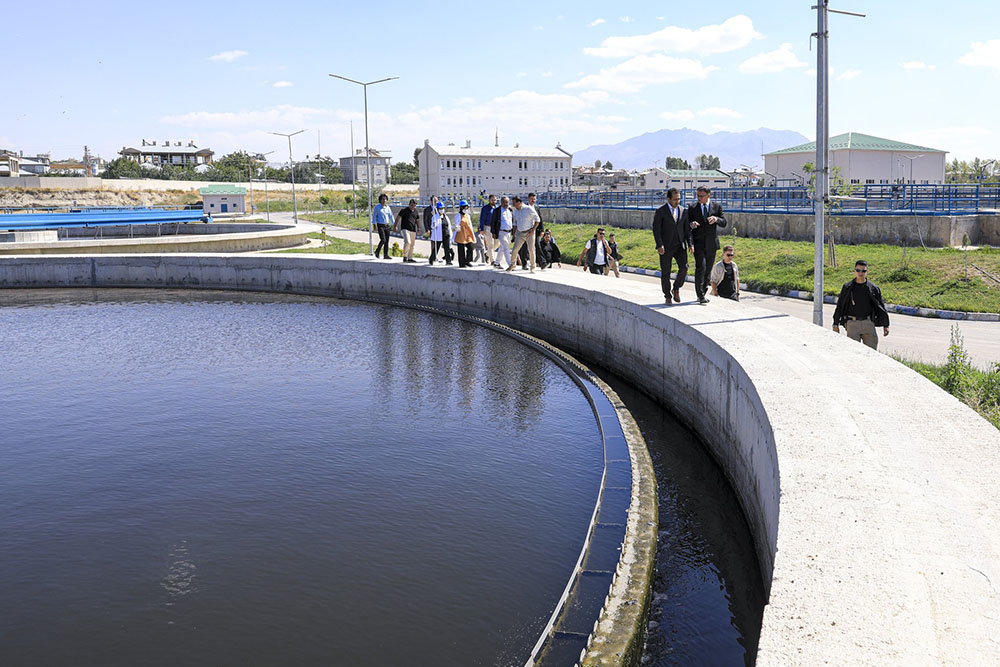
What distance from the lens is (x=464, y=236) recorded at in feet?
75.6

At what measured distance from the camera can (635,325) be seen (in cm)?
1523

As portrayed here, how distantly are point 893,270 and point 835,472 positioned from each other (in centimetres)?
1972

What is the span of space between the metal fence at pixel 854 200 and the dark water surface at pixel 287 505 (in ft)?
27.9

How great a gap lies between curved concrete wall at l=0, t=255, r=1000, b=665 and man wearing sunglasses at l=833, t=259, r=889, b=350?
1.28 ft

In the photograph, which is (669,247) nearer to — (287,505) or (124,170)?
(287,505)

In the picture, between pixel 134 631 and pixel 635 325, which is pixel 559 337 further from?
pixel 134 631

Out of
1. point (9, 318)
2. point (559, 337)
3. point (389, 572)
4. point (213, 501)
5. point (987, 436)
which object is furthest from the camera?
point (9, 318)

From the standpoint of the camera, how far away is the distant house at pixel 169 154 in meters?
171

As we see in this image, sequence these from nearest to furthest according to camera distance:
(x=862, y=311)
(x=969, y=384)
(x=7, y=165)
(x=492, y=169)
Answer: (x=969, y=384) < (x=862, y=311) < (x=492, y=169) < (x=7, y=165)

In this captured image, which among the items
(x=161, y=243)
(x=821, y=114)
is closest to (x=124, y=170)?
(x=161, y=243)

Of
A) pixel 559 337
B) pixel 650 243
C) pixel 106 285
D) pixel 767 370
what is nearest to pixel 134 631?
pixel 767 370

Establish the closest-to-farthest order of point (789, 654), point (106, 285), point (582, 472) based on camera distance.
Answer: point (789, 654) → point (582, 472) → point (106, 285)

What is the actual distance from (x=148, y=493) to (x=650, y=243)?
29799 mm

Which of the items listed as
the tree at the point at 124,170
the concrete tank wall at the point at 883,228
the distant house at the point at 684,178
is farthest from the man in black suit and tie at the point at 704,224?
the tree at the point at 124,170
